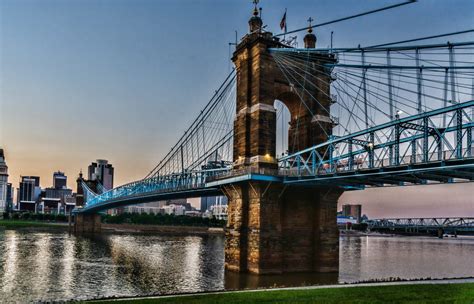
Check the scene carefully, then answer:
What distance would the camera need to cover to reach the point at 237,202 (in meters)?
43.3

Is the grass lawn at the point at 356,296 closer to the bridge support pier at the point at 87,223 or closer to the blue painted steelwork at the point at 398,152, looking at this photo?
the blue painted steelwork at the point at 398,152

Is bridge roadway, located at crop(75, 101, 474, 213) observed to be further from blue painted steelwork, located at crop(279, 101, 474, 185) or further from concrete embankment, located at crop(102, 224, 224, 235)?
concrete embankment, located at crop(102, 224, 224, 235)

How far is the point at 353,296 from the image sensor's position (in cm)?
2169

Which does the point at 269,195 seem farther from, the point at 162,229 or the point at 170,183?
the point at 162,229

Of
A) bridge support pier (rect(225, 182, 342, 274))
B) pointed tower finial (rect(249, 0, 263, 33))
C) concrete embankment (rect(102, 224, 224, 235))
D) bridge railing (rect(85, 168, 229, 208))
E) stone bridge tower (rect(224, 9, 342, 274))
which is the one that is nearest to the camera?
bridge support pier (rect(225, 182, 342, 274))

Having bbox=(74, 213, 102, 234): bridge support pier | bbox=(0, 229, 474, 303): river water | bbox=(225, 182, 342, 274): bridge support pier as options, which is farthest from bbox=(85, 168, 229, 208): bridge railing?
bbox=(74, 213, 102, 234): bridge support pier

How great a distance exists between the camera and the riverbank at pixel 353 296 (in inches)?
798

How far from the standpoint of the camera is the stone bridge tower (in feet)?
133

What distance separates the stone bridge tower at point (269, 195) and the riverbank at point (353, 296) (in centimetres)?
1618

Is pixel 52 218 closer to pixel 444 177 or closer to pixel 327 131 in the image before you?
pixel 327 131

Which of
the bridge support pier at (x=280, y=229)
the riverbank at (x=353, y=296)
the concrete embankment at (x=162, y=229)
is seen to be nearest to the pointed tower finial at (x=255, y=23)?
the bridge support pier at (x=280, y=229)

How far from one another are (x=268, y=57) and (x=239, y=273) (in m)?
20.5

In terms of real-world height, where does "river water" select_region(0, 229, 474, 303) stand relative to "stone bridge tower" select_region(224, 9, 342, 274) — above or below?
below

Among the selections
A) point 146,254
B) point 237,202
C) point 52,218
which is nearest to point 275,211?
point 237,202
